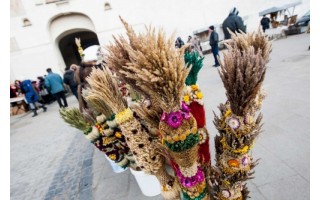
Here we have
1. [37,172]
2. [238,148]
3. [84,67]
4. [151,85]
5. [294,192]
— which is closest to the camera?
[151,85]

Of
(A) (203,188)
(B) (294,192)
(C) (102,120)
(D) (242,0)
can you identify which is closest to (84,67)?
(C) (102,120)

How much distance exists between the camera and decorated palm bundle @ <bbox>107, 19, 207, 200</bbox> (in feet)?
2.24

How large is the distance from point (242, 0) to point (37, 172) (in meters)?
16.6

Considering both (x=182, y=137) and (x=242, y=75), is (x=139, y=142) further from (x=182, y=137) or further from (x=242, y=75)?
(x=242, y=75)

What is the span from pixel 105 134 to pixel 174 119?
3.25 feet

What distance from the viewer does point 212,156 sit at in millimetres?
2670

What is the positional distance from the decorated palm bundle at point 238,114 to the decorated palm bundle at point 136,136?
9.6 inches

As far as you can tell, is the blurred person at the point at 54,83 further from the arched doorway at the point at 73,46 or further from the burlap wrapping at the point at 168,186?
the arched doorway at the point at 73,46

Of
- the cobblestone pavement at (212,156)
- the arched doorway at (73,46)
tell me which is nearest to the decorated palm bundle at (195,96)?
the cobblestone pavement at (212,156)

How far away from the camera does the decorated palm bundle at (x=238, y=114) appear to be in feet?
2.64

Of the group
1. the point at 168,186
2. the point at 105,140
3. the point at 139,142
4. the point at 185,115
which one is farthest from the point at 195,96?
the point at 105,140

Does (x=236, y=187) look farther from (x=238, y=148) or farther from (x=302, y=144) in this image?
(x=302, y=144)

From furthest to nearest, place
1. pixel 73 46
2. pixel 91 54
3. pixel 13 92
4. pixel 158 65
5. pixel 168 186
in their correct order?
pixel 73 46
pixel 13 92
pixel 91 54
pixel 168 186
pixel 158 65
